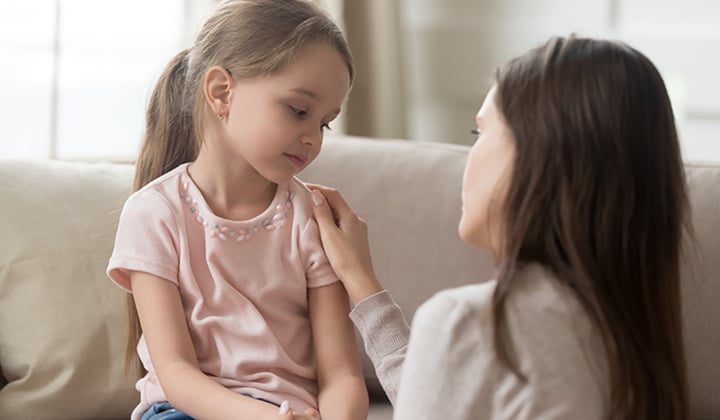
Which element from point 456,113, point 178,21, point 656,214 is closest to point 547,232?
point 656,214

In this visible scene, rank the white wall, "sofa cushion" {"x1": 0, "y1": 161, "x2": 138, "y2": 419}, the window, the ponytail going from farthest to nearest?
the white wall, the window, "sofa cushion" {"x1": 0, "y1": 161, "x2": 138, "y2": 419}, the ponytail

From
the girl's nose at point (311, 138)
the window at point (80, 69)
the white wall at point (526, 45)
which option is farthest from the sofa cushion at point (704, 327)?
the window at point (80, 69)

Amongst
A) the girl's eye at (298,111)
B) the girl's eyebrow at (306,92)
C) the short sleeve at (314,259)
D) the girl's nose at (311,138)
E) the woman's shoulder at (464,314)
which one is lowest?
the short sleeve at (314,259)

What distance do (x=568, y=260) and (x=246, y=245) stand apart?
1.90 ft

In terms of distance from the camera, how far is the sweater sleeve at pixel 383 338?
146 centimetres

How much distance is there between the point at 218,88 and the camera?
150 cm

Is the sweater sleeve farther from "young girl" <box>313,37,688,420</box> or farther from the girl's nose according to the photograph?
"young girl" <box>313,37,688,420</box>

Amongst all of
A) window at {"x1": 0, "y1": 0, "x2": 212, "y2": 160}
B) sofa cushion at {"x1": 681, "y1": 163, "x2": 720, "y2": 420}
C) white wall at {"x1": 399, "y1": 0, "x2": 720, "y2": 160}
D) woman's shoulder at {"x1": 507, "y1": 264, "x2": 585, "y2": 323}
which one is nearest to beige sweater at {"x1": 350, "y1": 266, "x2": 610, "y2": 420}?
woman's shoulder at {"x1": 507, "y1": 264, "x2": 585, "y2": 323}

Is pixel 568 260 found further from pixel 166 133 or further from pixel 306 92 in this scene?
pixel 166 133

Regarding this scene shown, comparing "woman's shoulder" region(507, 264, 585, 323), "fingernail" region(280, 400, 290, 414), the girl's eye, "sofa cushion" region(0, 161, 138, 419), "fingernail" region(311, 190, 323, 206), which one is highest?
the girl's eye

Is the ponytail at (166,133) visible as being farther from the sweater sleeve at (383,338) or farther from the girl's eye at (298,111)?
the sweater sleeve at (383,338)

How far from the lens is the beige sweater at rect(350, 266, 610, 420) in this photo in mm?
1035

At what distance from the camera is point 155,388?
1.51 meters

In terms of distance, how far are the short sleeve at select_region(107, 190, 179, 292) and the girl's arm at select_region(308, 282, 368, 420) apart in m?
0.21
